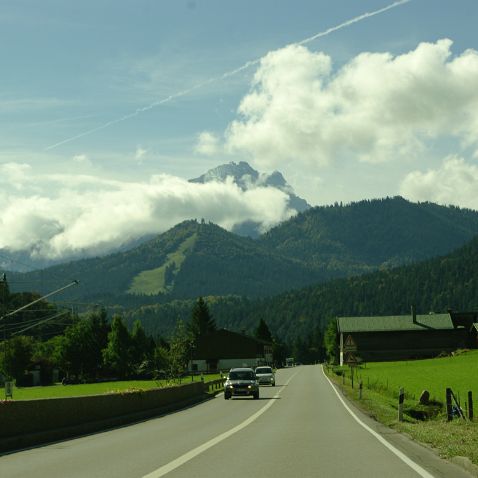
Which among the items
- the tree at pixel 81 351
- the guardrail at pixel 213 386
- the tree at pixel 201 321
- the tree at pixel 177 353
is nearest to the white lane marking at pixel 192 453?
the guardrail at pixel 213 386

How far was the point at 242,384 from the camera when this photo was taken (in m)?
45.1

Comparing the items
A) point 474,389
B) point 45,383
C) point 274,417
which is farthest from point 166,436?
point 45,383

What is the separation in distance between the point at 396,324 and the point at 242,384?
103500mm

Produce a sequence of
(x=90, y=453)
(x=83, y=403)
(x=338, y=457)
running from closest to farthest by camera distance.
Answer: (x=338, y=457), (x=90, y=453), (x=83, y=403)

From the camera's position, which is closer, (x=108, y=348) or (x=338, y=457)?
(x=338, y=457)

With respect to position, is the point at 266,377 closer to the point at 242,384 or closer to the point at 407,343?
the point at 242,384

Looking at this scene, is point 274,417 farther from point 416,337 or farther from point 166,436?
point 416,337

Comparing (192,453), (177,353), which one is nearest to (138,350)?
(177,353)

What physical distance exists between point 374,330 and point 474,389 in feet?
318

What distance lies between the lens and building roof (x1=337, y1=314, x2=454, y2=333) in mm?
142750

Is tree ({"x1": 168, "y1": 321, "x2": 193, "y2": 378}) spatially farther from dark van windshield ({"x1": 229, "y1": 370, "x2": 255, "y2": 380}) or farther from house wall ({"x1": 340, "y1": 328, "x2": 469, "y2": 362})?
house wall ({"x1": 340, "y1": 328, "x2": 469, "y2": 362})

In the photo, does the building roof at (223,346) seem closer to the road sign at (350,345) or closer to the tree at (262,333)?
the tree at (262,333)

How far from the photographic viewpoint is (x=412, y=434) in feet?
64.1

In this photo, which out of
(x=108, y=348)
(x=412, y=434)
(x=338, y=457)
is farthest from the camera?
(x=108, y=348)
